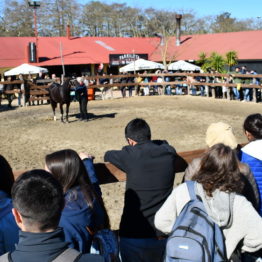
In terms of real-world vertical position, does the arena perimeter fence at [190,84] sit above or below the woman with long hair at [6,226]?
above

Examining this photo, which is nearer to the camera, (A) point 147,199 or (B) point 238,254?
(B) point 238,254

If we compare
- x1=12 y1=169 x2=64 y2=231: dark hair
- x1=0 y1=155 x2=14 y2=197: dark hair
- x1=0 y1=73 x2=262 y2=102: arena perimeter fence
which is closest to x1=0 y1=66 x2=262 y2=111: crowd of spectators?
x1=0 y1=73 x2=262 y2=102: arena perimeter fence

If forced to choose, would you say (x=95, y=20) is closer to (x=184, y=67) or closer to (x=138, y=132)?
(x=184, y=67)

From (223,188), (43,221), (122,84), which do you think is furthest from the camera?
(122,84)

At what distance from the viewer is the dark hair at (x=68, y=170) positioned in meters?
2.46

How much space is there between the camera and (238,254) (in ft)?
8.57

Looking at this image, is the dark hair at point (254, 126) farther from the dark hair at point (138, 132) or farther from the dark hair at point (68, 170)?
the dark hair at point (68, 170)

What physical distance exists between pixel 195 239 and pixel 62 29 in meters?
53.7

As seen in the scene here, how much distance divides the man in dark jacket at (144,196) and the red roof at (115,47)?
26.5 meters

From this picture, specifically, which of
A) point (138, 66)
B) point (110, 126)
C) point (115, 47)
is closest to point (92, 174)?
point (110, 126)

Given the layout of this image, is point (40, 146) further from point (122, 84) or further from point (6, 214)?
point (122, 84)

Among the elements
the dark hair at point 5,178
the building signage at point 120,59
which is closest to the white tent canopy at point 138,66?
the building signage at point 120,59

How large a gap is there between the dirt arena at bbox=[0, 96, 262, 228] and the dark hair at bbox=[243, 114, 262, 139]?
2.60m

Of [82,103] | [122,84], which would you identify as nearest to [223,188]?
[82,103]
